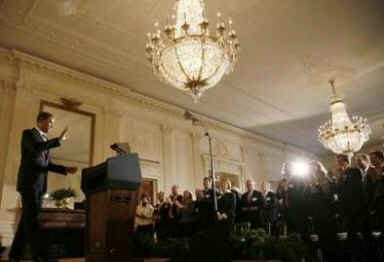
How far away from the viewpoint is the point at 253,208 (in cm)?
573

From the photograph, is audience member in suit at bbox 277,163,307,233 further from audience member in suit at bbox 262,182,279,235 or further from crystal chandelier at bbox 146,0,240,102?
crystal chandelier at bbox 146,0,240,102

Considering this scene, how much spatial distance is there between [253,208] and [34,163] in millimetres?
4029

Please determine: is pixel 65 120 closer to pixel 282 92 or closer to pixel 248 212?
pixel 248 212

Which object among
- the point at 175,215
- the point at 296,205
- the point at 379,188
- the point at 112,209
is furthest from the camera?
the point at 175,215

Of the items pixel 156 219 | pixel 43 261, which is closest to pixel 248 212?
pixel 156 219

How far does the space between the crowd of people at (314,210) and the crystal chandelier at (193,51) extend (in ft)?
5.16

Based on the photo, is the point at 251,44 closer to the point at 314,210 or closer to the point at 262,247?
the point at 314,210

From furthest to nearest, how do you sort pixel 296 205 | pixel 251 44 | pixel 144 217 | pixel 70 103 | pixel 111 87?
1. pixel 111 87
2. pixel 70 103
3. pixel 251 44
4. pixel 144 217
5. pixel 296 205

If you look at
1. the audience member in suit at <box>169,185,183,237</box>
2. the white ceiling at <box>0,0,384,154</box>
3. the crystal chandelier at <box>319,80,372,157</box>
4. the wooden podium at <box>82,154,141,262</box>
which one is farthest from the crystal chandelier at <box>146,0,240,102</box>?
the crystal chandelier at <box>319,80,372,157</box>

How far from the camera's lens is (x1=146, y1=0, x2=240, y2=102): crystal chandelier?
3.51 metres

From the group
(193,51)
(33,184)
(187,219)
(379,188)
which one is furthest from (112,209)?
(379,188)

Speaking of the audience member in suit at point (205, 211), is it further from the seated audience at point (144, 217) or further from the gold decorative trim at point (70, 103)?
the gold decorative trim at point (70, 103)

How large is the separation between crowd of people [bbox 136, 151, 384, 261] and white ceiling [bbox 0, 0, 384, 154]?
223 cm

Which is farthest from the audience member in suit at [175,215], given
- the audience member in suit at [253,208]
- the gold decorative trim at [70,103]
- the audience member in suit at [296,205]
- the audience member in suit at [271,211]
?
the gold decorative trim at [70,103]
